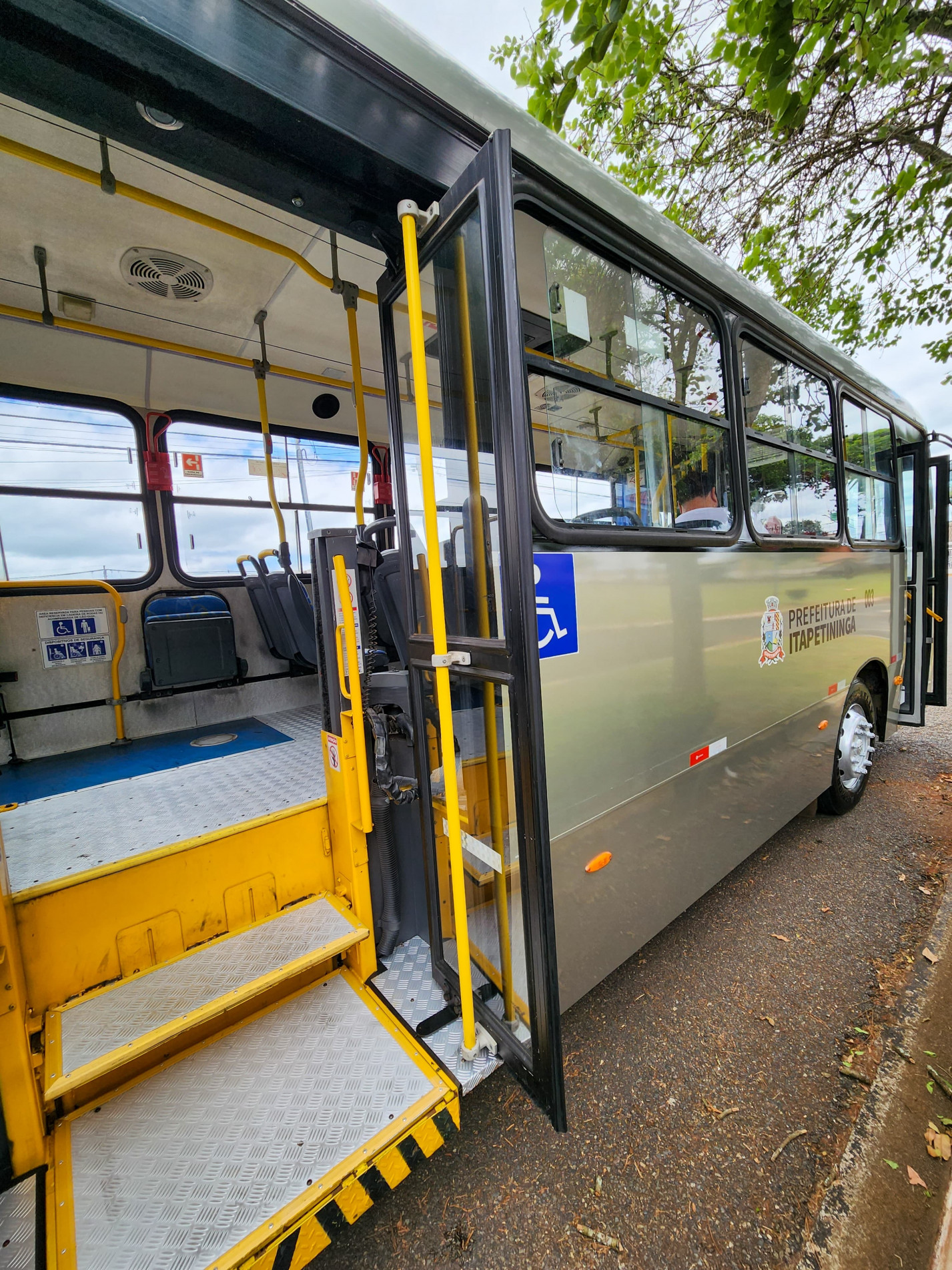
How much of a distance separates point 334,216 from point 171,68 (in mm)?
436

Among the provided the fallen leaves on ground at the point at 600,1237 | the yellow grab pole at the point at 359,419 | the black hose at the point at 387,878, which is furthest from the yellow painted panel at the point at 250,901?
the yellow grab pole at the point at 359,419

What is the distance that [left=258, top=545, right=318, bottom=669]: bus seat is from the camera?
308cm

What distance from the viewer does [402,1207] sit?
1392mm

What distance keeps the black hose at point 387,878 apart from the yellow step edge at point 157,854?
→ 220mm

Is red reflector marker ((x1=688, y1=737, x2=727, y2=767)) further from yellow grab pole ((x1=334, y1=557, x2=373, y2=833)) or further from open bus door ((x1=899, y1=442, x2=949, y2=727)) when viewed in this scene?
open bus door ((x1=899, y1=442, x2=949, y2=727))

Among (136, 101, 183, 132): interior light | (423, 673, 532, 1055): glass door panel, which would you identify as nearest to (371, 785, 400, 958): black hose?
(423, 673, 532, 1055): glass door panel

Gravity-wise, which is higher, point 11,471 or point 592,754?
point 11,471

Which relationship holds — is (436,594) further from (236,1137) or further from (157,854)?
(236,1137)

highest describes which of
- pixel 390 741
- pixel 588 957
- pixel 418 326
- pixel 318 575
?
pixel 418 326

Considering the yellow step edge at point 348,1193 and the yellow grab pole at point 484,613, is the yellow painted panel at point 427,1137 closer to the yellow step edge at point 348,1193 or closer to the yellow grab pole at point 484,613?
the yellow step edge at point 348,1193

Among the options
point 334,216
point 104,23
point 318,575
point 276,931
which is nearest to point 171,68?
point 104,23

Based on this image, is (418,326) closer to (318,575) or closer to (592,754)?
(318,575)

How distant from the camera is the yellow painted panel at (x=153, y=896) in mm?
1420

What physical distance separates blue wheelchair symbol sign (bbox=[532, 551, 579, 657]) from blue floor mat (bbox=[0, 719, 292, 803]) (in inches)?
84.5
